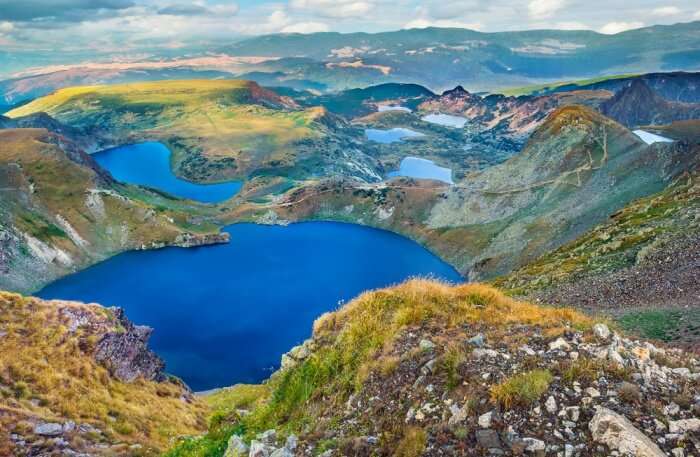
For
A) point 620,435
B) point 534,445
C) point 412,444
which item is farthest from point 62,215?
point 620,435

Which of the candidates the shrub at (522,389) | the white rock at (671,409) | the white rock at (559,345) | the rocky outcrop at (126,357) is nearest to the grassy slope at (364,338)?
the white rock at (559,345)

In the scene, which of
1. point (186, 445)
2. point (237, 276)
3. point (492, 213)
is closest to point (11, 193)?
point (237, 276)

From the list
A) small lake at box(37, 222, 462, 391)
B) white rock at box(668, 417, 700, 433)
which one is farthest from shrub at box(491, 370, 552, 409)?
small lake at box(37, 222, 462, 391)

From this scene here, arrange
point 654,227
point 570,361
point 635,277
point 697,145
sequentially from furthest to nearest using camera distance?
1. point 697,145
2. point 654,227
3. point 635,277
4. point 570,361

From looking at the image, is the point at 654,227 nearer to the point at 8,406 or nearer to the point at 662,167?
the point at 8,406

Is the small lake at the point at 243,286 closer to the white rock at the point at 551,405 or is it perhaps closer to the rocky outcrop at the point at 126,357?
the rocky outcrop at the point at 126,357

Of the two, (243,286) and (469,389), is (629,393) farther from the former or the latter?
(243,286)
